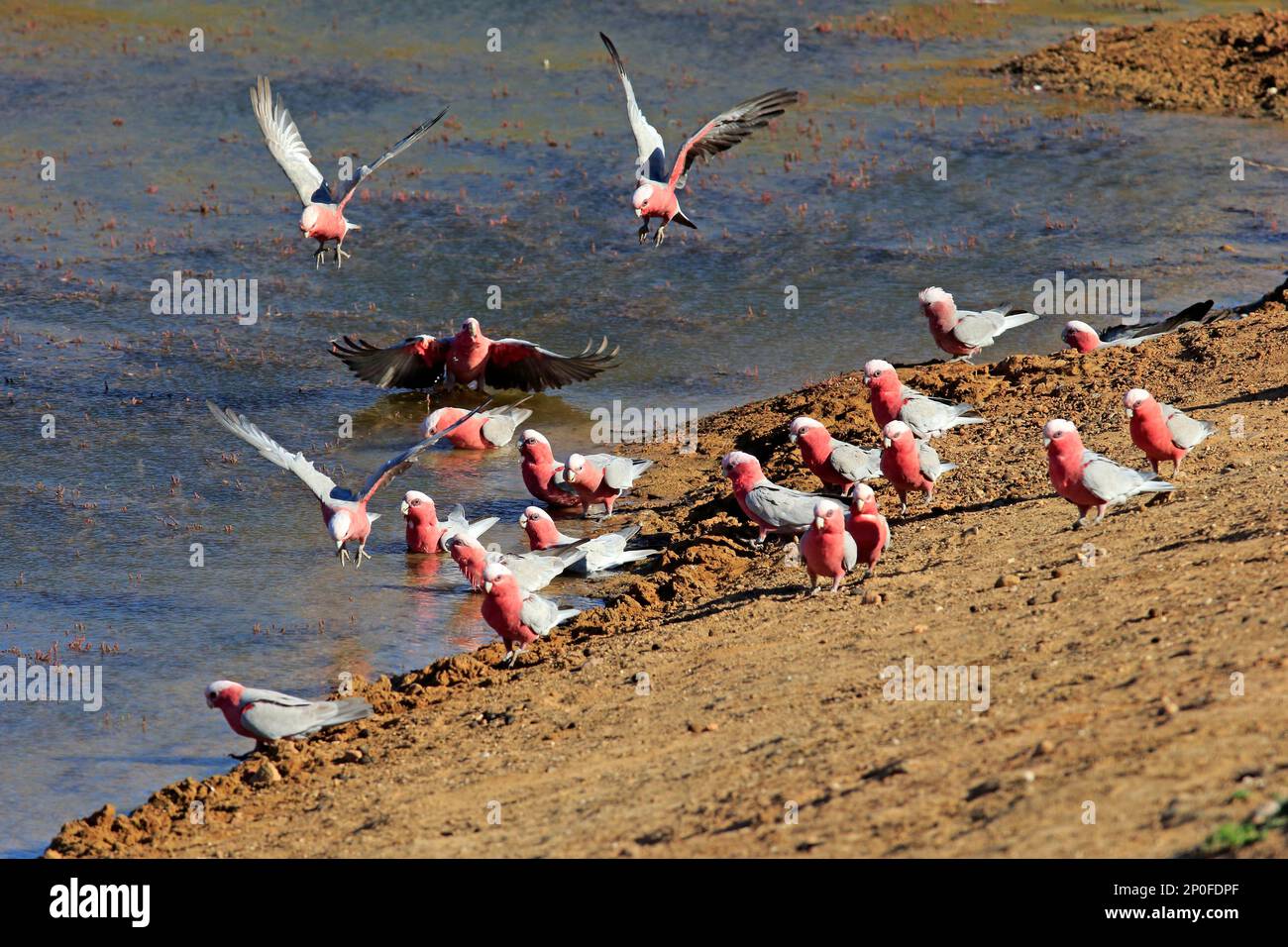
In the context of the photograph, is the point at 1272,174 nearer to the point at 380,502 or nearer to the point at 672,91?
the point at 672,91

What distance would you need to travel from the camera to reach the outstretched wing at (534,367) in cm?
1476

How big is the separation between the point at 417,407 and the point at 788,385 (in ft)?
11.3

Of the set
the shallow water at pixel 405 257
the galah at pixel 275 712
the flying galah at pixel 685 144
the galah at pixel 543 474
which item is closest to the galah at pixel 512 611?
the shallow water at pixel 405 257

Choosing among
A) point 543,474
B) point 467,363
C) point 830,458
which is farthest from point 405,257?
point 830,458

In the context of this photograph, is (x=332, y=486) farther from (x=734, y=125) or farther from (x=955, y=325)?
(x=955, y=325)

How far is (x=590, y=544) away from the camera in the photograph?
11.0 m

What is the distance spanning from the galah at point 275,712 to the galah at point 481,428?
533cm

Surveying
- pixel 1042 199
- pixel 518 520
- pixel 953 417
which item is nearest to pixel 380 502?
pixel 518 520

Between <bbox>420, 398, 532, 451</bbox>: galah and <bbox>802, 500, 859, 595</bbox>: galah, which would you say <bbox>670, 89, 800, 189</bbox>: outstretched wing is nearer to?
<bbox>420, 398, 532, 451</bbox>: galah

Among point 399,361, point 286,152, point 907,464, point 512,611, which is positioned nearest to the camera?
point 512,611

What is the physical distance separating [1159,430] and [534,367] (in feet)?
21.9

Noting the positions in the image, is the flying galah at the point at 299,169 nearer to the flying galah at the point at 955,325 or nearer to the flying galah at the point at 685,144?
the flying galah at the point at 685,144

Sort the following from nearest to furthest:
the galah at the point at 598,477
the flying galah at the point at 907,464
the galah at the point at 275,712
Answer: the galah at the point at 275,712
the flying galah at the point at 907,464
the galah at the point at 598,477

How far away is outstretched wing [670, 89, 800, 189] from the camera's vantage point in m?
13.3
